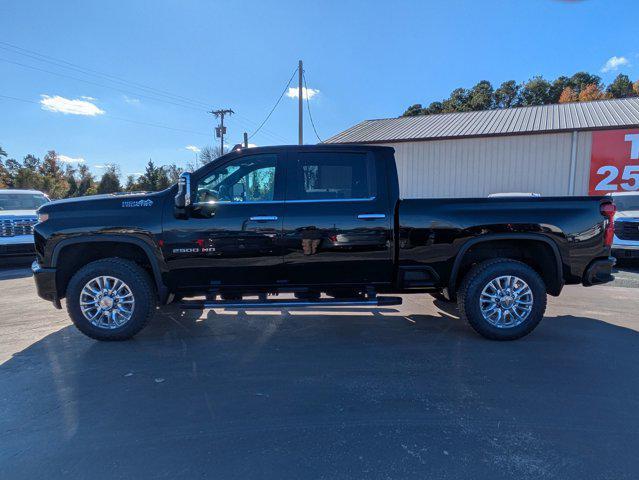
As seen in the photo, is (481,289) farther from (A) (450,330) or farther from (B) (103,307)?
(B) (103,307)

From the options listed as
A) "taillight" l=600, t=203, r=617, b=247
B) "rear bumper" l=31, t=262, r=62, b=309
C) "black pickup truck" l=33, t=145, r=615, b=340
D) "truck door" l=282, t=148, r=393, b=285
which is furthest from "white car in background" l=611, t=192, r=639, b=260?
"rear bumper" l=31, t=262, r=62, b=309

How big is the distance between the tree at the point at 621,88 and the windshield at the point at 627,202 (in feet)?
149

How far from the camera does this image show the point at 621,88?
45594 mm

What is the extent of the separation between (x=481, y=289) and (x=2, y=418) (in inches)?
172

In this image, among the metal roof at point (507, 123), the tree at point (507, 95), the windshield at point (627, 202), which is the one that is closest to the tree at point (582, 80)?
the tree at point (507, 95)

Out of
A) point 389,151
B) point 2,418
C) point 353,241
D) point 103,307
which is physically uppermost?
point 389,151

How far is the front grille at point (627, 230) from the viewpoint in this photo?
27.6 ft

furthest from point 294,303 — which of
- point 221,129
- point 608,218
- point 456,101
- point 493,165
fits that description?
point 456,101

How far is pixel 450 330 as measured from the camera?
481 cm

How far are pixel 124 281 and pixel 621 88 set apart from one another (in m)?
57.7

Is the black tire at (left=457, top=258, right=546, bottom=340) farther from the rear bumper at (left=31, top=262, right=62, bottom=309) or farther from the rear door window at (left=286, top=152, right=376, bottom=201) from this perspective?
the rear bumper at (left=31, top=262, right=62, bottom=309)

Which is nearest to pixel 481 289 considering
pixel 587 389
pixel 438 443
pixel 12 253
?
pixel 587 389

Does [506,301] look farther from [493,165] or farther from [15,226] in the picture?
[493,165]

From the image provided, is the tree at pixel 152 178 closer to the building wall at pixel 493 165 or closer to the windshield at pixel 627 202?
the building wall at pixel 493 165
